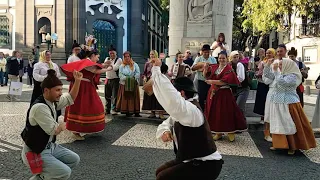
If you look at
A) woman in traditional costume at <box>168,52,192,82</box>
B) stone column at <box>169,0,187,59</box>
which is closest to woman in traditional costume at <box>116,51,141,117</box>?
woman in traditional costume at <box>168,52,192,82</box>

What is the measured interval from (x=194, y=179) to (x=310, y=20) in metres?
30.9

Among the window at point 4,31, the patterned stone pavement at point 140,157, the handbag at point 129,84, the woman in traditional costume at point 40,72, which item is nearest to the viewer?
the patterned stone pavement at point 140,157

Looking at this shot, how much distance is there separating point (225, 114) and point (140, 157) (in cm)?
206

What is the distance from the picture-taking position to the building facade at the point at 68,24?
3011 centimetres

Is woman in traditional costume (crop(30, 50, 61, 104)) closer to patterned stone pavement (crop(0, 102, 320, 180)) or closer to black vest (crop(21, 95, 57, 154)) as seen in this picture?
patterned stone pavement (crop(0, 102, 320, 180))

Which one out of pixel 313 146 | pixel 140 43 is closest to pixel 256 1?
pixel 140 43

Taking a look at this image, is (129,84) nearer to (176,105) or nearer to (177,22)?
(177,22)

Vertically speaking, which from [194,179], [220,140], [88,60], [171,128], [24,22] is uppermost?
[24,22]

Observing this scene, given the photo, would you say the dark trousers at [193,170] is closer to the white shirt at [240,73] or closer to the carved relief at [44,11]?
the white shirt at [240,73]

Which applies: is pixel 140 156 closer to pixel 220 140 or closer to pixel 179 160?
pixel 220 140

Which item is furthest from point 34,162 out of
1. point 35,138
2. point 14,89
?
point 14,89

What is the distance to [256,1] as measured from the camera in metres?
25.2

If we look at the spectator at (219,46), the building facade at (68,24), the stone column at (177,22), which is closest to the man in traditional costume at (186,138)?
the spectator at (219,46)

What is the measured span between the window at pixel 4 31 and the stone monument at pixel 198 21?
23941 millimetres
